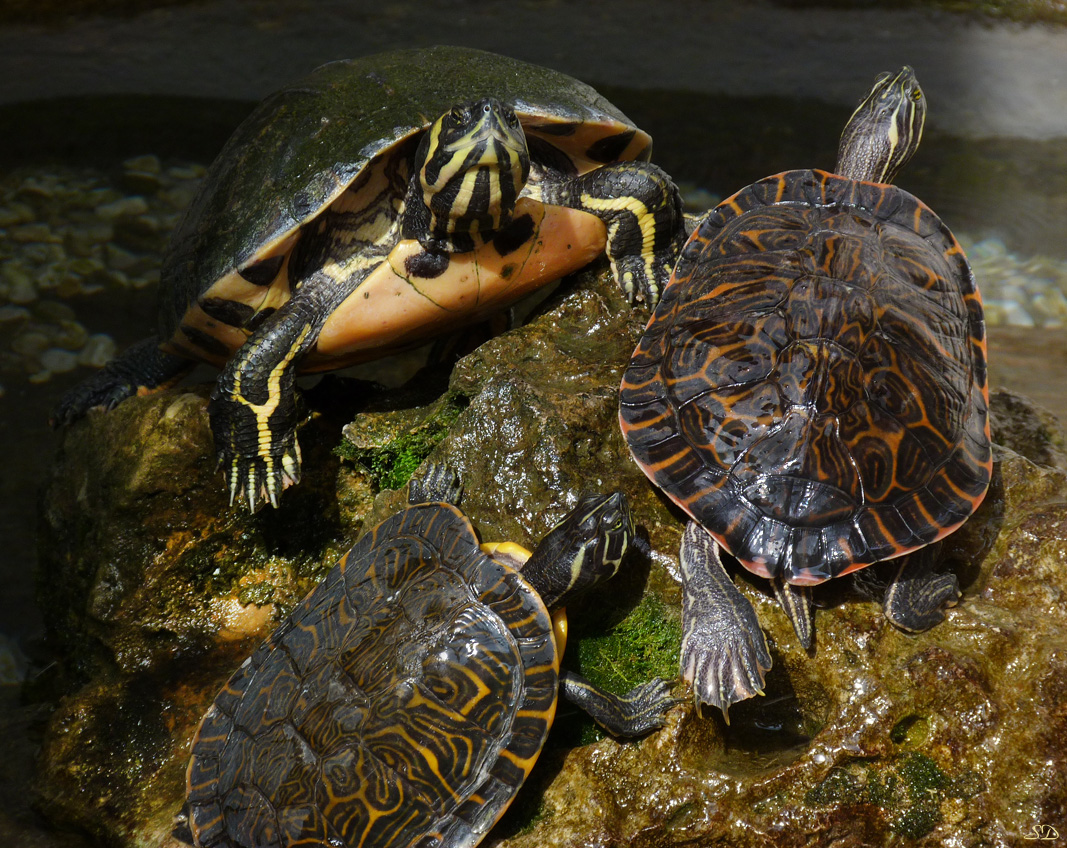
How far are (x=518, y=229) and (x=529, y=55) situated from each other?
463cm

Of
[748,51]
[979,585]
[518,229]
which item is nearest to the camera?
[979,585]

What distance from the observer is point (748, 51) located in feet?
22.5

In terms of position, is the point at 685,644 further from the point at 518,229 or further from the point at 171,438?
the point at 171,438

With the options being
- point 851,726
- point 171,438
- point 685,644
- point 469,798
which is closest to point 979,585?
point 851,726

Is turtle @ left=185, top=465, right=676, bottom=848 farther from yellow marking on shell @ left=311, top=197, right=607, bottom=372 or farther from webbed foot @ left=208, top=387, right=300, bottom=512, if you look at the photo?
yellow marking on shell @ left=311, top=197, right=607, bottom=372

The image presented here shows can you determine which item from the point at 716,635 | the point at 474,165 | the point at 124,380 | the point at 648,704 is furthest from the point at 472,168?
the point at 124,380

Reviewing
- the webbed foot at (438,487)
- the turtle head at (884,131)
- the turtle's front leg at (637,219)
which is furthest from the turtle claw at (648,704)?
the turtle head at (884,131)

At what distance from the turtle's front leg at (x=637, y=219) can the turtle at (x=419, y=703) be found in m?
1.07

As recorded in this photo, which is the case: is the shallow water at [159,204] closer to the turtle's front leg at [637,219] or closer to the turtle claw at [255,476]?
the turtle claw at [255,476]

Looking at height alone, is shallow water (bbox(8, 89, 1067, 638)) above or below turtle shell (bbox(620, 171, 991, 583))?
below

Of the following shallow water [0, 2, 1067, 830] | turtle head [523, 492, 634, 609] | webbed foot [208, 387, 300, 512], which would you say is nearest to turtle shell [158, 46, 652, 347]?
webbed foot [208, 387, 300, 512]

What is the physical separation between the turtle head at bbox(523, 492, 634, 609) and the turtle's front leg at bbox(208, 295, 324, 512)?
111 centimetres

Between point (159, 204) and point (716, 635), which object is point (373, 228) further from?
point (159, 204)

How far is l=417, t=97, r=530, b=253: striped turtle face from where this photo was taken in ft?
8.70
